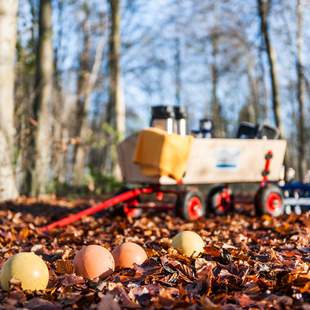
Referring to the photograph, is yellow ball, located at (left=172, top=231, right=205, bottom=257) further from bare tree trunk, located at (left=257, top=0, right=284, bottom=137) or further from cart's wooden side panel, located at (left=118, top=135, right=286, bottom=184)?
bare tree trunk, located at (left=257, top=0, right=284, bottom=137)

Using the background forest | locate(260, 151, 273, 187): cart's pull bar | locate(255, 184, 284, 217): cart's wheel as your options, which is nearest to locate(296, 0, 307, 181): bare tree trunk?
the background forest

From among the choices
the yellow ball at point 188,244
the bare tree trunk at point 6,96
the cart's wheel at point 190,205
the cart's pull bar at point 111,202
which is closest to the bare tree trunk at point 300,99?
the bare tree trunk at point 6,96

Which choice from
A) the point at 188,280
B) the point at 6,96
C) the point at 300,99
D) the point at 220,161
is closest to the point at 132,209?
the point at 220,161

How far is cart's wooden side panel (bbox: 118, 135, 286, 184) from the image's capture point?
8062mm

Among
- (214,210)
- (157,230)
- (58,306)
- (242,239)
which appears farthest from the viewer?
(214,210)

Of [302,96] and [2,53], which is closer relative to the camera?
[2,53]

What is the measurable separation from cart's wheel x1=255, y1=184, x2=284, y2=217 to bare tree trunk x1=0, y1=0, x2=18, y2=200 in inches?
176

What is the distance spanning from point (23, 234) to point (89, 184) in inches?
407

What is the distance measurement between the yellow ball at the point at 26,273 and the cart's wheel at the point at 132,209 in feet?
16.4

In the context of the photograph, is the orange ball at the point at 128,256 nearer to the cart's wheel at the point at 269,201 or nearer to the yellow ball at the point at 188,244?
the yellow ball at the point at 188,244

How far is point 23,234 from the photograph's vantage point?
6.18 m

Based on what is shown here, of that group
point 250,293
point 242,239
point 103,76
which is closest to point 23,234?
point 242,239

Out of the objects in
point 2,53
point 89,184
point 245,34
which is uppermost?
point 245,34

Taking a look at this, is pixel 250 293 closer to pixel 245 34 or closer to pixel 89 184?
pixel 89 184
